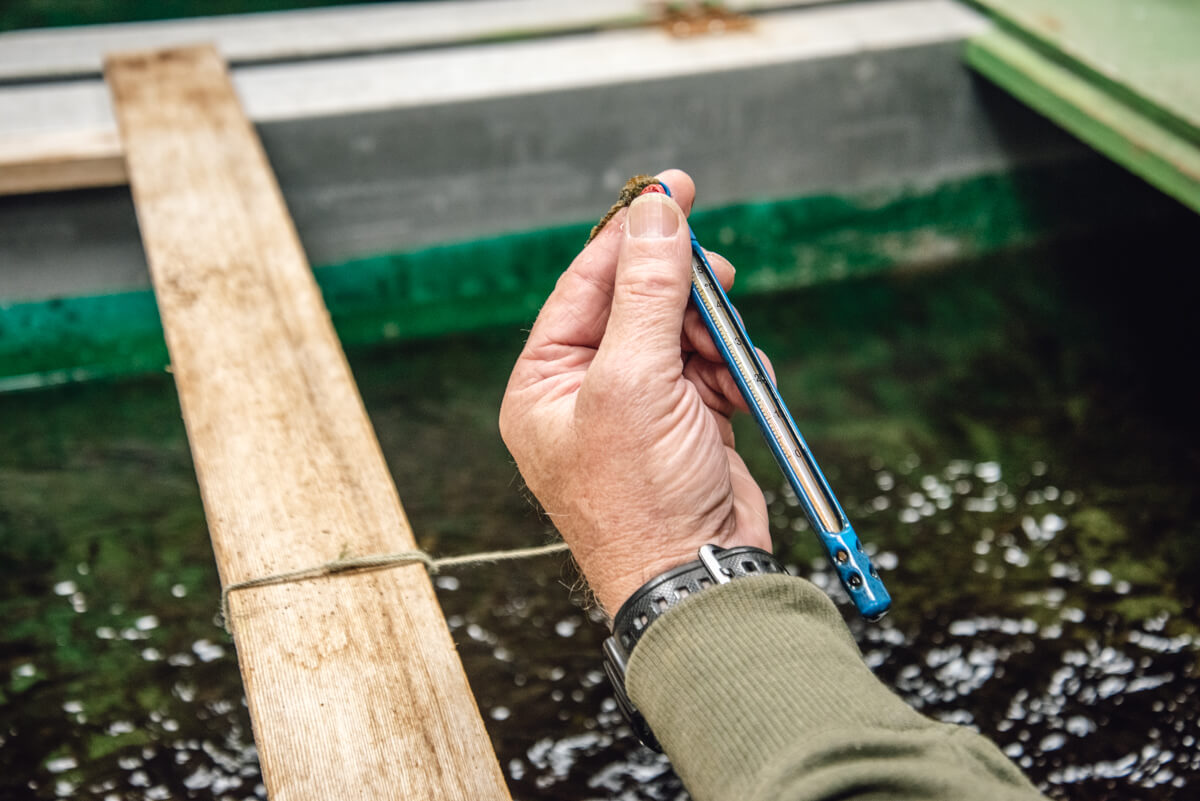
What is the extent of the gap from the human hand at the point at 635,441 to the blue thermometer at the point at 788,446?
72mm

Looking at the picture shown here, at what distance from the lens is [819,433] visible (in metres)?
2.84

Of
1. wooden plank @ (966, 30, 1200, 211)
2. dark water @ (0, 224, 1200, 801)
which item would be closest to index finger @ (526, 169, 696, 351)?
dark water @ (0, 224, 1200, 801)

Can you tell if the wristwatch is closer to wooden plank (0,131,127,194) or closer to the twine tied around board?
Answer: the twine tied around board

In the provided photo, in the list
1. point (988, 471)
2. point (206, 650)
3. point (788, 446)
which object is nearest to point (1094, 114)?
point (988, 471)

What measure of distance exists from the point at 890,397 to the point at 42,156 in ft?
8.02

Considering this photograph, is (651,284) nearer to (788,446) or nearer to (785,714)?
(788,446)

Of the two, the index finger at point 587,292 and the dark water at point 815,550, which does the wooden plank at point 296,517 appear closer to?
the index finger at point 587,292

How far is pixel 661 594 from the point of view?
1.05 metres

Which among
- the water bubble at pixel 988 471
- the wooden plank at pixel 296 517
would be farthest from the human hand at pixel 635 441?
the water bubble at pixel 988 471

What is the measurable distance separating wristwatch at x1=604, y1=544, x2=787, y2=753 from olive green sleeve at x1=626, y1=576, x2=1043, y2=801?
0.03m

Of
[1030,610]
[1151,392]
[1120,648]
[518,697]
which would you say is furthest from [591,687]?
[1151,392]

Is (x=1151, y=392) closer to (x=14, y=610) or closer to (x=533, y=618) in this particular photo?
(x=533, y=618)

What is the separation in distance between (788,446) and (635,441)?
21cm

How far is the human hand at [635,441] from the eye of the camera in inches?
43.7
